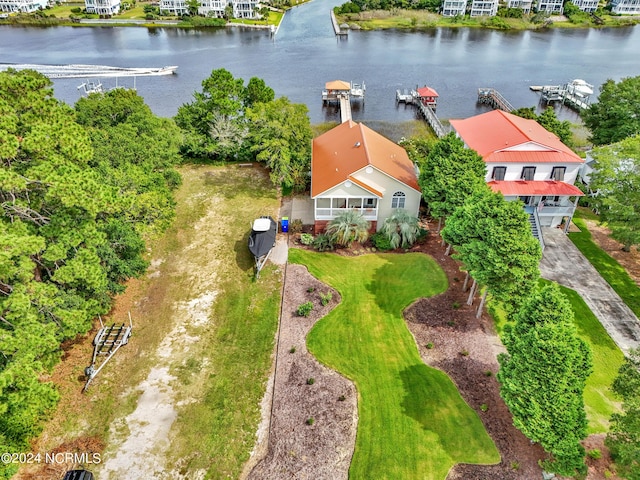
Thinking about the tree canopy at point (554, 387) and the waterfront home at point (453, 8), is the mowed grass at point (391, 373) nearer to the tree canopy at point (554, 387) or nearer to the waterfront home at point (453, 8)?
the tree canopy at point (554, 387)

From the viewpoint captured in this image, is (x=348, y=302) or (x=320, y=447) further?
(x=348, y=302)

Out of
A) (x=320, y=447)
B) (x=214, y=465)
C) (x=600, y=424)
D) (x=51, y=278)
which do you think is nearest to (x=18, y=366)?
(x=51, y=278)

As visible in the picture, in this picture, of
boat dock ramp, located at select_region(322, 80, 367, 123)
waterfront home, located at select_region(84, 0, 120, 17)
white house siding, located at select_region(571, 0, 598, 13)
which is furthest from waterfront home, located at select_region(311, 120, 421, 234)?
white house siding, located at select_region(571, 0, 598, 13)

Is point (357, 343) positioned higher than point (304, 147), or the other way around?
point (304, 147)

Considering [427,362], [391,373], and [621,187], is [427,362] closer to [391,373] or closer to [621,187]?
[391,373]

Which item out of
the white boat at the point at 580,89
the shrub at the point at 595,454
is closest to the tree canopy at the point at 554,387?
the shrub at the point at 595,454

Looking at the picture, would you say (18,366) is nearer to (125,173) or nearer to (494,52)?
(125,173)

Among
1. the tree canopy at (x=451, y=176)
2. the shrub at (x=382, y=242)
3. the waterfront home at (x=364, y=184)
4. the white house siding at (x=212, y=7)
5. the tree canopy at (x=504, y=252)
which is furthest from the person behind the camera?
the white house siding at (x=212, y=7)
